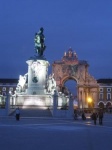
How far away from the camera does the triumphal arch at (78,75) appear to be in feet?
368

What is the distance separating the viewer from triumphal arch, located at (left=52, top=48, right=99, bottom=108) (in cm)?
A: 11231

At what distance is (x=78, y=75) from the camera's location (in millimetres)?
113562

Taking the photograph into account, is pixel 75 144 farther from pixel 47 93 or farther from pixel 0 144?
pixel 47 93

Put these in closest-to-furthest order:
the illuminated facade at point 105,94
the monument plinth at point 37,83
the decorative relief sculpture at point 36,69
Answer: the monument plinth at point 37,83
the decorative relief sculpture at point 36,69
the illuminated facade at point 105,94

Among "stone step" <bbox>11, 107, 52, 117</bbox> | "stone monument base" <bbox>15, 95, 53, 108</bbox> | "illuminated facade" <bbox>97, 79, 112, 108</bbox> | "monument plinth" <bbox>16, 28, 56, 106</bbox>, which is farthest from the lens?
"illuminated facade" <bbox>97, 79, 112, 108</bbox>

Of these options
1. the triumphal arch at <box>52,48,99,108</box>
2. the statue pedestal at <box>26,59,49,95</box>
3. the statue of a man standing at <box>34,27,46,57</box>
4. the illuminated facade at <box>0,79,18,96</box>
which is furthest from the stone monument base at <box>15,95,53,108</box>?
the illuminated facade at <box>0,79,18,96</box>

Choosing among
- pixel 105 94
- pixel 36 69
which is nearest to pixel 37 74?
pixel 36 69

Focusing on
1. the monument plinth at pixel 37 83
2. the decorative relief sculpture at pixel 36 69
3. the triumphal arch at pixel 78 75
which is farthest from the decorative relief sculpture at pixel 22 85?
the triumphal arch at pixel 78 75

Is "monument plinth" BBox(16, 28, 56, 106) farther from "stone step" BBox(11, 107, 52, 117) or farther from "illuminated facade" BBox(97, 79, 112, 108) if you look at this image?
"illuminated facade" BBox(97, 79, 112, 108)

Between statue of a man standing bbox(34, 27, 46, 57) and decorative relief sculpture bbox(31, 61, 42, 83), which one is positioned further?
statue of a man standing bbox(34, 27, 46, 57)

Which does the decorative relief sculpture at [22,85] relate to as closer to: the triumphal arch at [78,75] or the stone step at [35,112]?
the stone step at [35,112]

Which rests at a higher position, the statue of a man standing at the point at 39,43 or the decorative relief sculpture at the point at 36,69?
the statue of a man standing at the point at 39,43

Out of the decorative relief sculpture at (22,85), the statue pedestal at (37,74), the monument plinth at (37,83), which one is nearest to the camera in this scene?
the monument plinth at (37,83)

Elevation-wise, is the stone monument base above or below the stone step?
above
